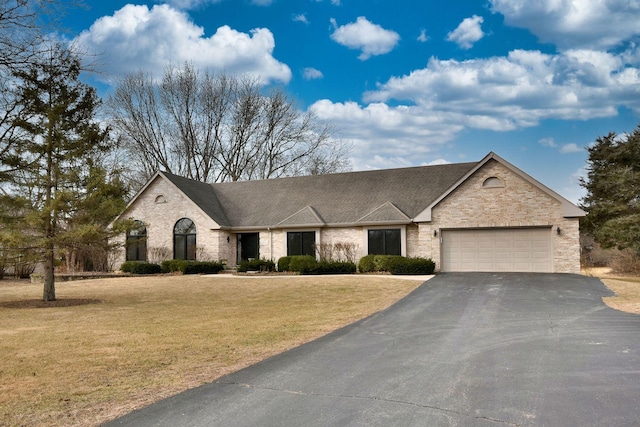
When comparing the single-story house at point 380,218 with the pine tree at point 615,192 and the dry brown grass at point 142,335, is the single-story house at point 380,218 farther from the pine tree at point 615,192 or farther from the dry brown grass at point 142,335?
the dry brown grass at point 142,335

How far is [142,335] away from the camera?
32.4 feet

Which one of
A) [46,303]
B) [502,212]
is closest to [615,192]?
[502,212]

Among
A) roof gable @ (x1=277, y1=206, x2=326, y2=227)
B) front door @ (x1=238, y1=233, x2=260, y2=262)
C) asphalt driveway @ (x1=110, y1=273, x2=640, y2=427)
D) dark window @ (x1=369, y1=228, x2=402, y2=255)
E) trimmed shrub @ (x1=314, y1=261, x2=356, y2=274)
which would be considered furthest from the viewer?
front door @ (x1=238, y1=233, x2=260, y2=262)

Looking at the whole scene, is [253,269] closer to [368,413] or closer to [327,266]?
[327,266]

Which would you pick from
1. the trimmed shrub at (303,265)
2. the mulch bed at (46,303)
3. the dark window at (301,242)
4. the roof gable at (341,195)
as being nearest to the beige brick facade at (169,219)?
the roof gable at (341,195)

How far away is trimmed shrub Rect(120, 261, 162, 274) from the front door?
479cm

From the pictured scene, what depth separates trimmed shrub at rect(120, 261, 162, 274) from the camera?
2698 centimetres

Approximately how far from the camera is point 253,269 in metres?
26.3

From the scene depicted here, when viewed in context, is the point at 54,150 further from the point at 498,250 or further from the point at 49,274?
the point at 498,250

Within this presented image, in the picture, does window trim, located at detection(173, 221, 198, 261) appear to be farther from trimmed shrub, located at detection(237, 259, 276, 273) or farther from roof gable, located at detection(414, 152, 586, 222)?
roof gable, located at detection(414, 152, 586, 222)

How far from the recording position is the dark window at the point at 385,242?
24953 millimetres

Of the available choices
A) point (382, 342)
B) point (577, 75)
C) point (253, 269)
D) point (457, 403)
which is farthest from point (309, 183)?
point (457, 403)

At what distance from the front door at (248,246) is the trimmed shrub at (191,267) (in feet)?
7.14

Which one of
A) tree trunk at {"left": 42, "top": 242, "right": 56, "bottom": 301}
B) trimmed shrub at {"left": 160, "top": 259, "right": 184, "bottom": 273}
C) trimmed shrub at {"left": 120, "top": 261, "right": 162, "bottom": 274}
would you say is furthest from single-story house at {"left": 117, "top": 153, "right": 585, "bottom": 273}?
tree trunk at {"left": 42, "top": 242, "right": 56, "bottom": 301}
